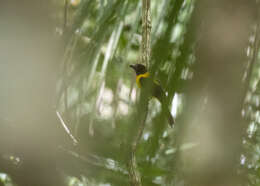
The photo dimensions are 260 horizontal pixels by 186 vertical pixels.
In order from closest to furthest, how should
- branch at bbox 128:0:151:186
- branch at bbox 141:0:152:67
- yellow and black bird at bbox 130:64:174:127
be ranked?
yellow and black bird at bbox 130:64:174:127
branch at bbox 128:0:151:186
branch at bbox 141:0:152:67

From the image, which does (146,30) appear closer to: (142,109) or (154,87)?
(154,87)

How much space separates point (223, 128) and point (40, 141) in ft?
2.44

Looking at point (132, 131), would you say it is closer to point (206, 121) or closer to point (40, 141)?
point (206, 121)

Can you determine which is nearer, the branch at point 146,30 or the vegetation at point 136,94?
the vegetation at point 136,94

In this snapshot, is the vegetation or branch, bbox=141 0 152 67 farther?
branch, bbox=141 0 152 67

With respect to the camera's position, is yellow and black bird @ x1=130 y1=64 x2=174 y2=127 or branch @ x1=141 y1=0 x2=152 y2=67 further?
branch @ x1=141 y1=0 x2=152 y2=67

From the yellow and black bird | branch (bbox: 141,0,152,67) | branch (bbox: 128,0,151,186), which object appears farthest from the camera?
branch (bbox: 141,0,152,67)

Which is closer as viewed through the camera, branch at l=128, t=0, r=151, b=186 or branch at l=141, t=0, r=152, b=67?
branch at l=128, t=0, r=151, b=186

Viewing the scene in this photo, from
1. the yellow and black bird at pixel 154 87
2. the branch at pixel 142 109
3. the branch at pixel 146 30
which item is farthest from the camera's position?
the branch at pixel 146 30

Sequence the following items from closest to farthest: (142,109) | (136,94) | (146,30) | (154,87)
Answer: (142,109) < (136,94) < (146,30) < (154,87)

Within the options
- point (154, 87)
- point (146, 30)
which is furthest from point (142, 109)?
point (154, 87)

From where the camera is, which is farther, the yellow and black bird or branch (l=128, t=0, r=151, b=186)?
branch (l=128, t=0, r=151, b=186)

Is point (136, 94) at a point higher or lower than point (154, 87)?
higher

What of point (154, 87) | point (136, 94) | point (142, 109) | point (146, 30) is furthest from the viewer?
point (154, 87)
